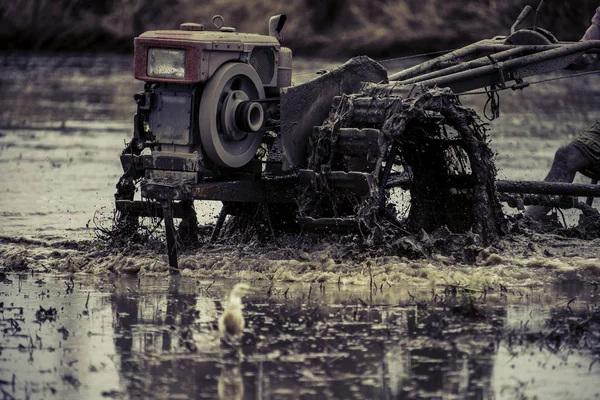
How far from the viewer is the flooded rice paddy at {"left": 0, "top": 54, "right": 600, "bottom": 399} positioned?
26.2ft

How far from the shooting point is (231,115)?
11.2 meters

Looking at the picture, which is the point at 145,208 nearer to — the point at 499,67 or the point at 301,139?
the point at 301,139

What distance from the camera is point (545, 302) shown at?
402 inches

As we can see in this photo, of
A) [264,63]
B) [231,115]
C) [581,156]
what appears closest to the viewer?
[231,115]

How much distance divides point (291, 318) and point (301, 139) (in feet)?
7.72

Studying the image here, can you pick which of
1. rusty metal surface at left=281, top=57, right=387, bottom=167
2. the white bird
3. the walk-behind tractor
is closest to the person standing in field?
the walk-behind tractor

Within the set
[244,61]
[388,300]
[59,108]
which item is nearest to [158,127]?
[244,61]

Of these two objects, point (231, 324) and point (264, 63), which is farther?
point (264, 63)

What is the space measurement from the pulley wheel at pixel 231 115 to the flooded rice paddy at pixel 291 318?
0.79 m

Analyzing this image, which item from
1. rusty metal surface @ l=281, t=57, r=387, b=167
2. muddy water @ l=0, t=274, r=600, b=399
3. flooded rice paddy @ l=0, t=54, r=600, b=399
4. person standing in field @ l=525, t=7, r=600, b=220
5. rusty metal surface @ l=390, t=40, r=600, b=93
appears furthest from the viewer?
person standing in field @ l=525, t=7, r=600, b=220

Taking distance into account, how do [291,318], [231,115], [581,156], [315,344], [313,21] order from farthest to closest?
[313,21], [581,156], [231,115], [291,318], [315,344]

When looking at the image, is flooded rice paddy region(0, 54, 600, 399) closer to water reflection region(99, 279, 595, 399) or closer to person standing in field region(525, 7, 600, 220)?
water reflection region(99, 279, 595, 399)

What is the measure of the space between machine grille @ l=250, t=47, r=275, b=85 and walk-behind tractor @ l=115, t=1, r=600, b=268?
0.4 inches

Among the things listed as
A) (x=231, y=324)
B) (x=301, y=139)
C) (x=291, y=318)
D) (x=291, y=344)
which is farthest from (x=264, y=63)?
(x=291, y=344)
